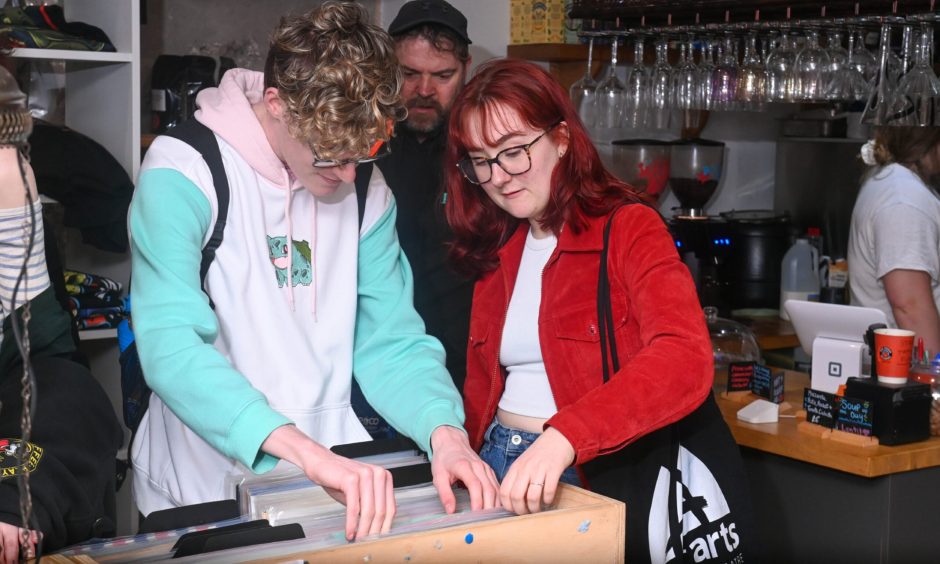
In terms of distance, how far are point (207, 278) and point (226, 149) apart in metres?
0.21

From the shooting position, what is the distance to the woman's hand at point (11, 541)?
1216 mm

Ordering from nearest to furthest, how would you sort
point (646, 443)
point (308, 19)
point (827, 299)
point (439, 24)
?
point (308, 19) → point (646, 443) → point (439, 24) → point (827, 299)

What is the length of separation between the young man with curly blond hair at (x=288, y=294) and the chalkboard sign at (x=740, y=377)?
1488mm

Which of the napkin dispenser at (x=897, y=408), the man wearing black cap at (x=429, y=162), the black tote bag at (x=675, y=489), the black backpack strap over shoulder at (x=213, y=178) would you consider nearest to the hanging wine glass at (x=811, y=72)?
the napkin dispenser at (x=897, y=408)

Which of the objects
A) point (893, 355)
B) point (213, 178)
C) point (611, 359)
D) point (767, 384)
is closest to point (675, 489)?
point (611, 359)

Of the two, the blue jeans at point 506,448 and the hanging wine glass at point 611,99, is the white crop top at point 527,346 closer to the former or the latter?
the blue jeans at point 506,448

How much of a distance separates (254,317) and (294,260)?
0.42ft

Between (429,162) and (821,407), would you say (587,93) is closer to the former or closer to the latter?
(429,162)

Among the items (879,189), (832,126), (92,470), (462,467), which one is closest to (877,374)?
(879,189)

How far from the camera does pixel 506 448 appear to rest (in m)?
1.95

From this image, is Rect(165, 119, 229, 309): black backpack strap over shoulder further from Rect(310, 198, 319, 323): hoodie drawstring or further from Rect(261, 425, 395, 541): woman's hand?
Rect(261, 425, 395, 541): woman's hand

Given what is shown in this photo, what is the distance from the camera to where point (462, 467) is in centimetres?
148

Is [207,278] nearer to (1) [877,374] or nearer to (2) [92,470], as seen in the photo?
(2) [92,470]

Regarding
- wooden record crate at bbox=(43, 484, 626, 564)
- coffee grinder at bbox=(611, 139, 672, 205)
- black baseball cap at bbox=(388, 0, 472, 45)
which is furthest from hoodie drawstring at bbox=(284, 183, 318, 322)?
coffee grinder at bbox=(611, 139, 672, 205)
